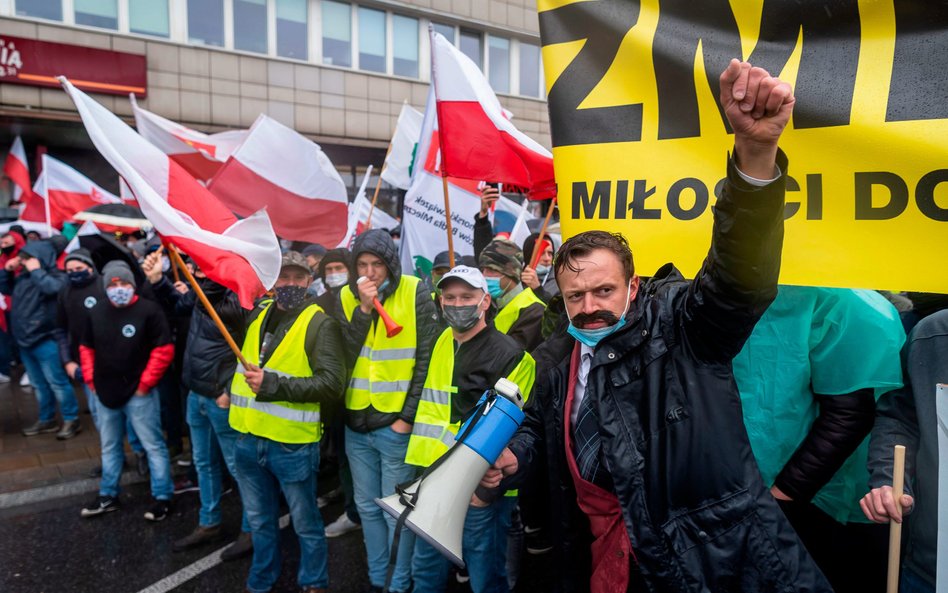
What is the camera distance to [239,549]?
413 centimetres

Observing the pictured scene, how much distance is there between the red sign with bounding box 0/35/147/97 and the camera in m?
12.0

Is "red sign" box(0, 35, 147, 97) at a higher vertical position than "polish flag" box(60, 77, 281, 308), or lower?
higher

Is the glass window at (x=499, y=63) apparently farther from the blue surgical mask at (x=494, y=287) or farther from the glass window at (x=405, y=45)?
the blue surgical mask at (x=494, y=287)

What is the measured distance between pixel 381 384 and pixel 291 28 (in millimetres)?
13213

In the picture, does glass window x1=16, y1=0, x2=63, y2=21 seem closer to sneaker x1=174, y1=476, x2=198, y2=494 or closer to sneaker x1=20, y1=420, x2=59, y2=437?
sneaker x1=20, y1=420, x2=59, y2=437

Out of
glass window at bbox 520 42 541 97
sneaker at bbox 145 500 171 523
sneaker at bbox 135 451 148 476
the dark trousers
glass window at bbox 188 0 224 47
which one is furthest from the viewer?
glass window at bbox 520 42 541 97

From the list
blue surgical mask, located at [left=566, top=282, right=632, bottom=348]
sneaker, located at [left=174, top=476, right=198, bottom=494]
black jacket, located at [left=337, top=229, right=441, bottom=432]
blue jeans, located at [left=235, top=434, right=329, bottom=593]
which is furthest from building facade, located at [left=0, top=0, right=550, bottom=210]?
blue surgical mask, located at [left=566, top=282, right=632, bottom=348]

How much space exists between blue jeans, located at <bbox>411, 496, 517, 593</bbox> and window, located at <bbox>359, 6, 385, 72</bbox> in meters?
14.2

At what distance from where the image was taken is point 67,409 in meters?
6.56

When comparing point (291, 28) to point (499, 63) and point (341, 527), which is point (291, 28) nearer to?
point (499, 63)

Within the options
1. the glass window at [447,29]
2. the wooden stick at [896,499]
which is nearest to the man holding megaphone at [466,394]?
the wooden stick at [896,499]

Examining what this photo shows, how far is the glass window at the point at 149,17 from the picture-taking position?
12844 millimetres

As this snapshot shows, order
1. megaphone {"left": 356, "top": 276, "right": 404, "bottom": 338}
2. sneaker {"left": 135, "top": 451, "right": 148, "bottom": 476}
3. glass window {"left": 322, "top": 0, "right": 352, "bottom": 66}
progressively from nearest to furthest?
megaphone {"left": 356, "top": 276, "right": 404, "bottom": 338} < sneaker {"left": 135, "top": 451, "right": 148, "bottom": 476} < glass window {"left": 322, "top": 0, "right": 352, "bottom": 66}

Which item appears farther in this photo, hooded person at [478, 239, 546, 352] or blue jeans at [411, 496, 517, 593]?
hooded person at [478, 239, 546, 352]
